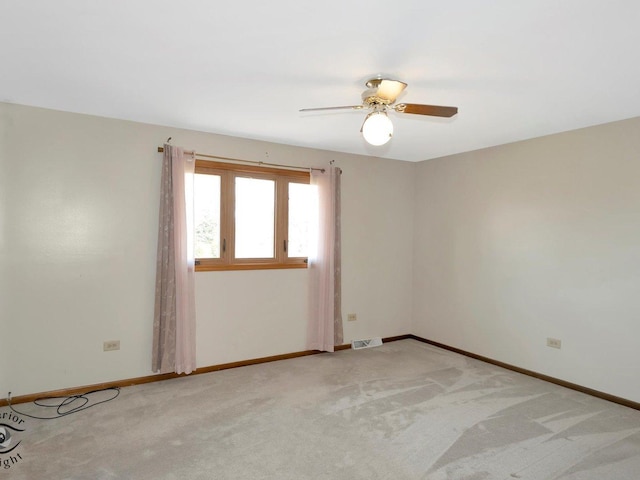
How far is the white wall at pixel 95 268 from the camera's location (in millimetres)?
3113

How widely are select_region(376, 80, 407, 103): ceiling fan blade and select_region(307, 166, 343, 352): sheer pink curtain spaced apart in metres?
2.04

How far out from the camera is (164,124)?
3652 millimetres

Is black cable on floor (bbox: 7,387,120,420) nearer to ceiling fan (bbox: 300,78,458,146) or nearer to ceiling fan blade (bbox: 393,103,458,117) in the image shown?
ceiling fan (bbox: 300,78,458,146)

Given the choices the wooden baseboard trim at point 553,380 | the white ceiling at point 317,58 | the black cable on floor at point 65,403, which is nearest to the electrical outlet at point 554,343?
the wooden baseboard trim at point 553,380

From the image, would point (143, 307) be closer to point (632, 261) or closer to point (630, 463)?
point (630, 463)

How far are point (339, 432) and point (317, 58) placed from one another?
2.54m

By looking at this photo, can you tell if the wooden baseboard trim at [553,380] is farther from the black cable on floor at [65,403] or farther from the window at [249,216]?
the black cable on floor at [65,403]

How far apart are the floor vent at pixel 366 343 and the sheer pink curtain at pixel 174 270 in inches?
82.0

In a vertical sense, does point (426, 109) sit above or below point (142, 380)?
above

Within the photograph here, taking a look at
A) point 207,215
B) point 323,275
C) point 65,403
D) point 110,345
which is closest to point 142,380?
point 110,345

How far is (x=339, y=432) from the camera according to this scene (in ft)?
9.02

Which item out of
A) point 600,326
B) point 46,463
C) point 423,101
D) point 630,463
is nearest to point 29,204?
point 46,463

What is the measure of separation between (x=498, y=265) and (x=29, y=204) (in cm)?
469

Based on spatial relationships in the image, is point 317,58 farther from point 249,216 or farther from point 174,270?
point 174,270
